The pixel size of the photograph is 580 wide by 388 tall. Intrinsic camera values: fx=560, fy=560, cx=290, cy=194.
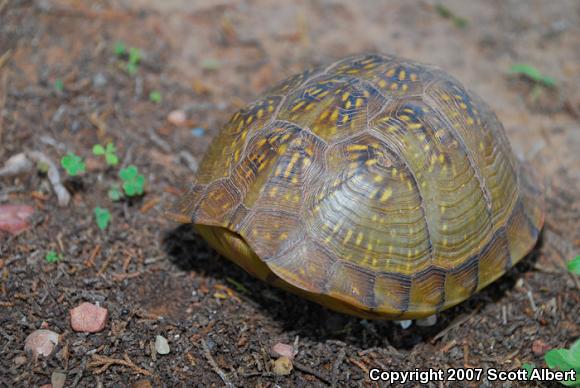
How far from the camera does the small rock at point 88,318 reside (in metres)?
2.64

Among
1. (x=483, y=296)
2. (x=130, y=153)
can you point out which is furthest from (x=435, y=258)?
(x=130, y=153)

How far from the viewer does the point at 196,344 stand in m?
2.70

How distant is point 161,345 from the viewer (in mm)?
2656

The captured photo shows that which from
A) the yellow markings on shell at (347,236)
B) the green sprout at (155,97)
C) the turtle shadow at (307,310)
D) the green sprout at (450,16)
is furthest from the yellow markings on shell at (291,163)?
the green sprout at (450,16)

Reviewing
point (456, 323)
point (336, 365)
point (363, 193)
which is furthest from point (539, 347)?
point (363, 193)

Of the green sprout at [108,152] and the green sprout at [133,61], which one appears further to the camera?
the green sprout at [133,61]

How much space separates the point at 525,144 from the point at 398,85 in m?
2.15

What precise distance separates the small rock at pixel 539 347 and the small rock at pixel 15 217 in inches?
112

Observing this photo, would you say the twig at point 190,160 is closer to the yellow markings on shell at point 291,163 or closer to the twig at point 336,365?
the yellow markings on shell at point 291,163

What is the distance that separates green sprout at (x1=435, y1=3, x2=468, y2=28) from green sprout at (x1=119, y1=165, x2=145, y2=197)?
12.8ft

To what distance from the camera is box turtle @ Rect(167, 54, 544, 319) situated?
99.0 inches

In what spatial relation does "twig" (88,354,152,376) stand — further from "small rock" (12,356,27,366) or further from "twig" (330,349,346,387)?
"twig" (330,349,346,387)

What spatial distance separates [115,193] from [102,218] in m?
0.24

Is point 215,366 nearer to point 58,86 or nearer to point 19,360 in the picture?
point 19,360
